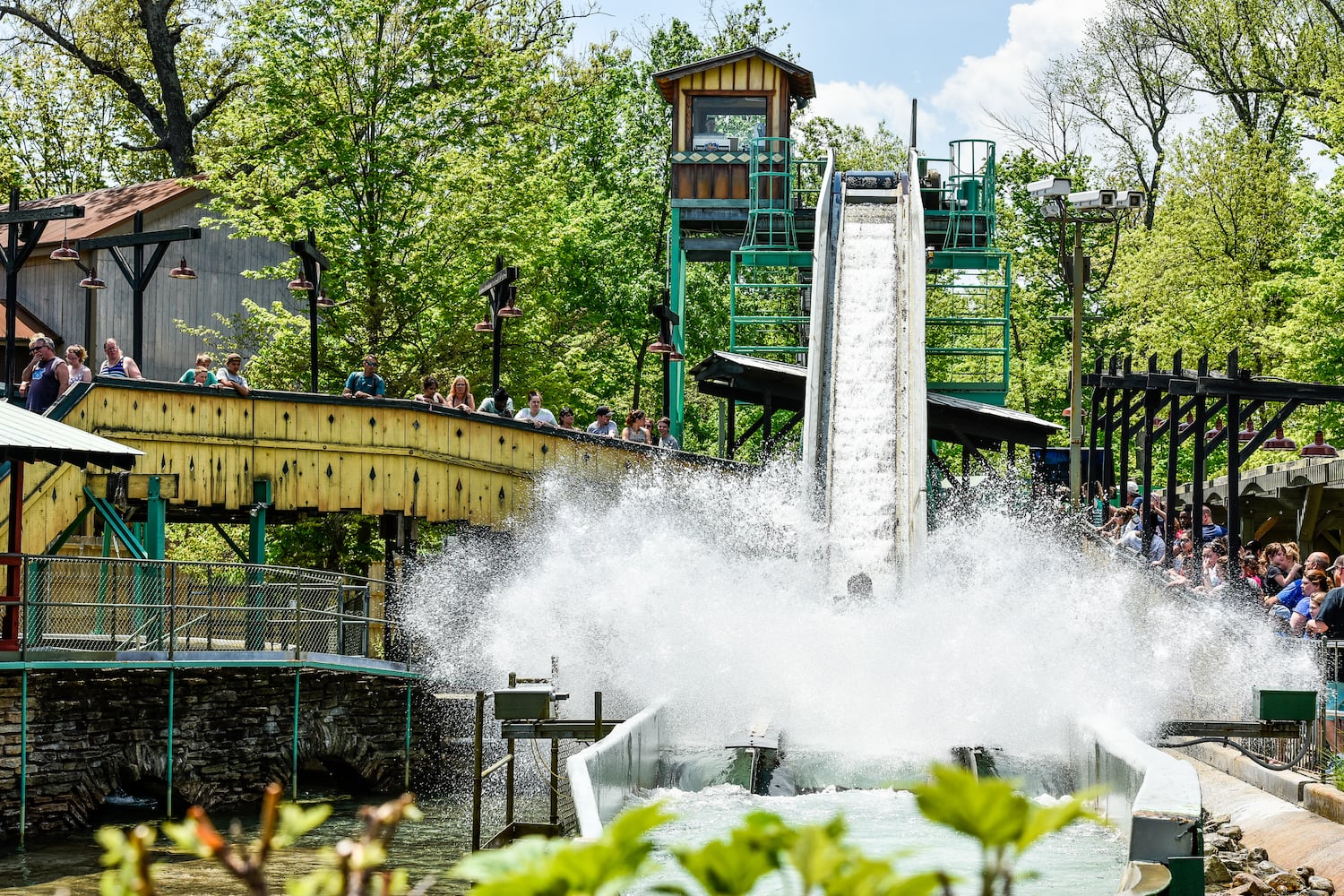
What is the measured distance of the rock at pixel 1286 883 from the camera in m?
11.1

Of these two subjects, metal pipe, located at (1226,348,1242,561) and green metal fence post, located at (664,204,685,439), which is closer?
metal pipe, located at (1226,348,1242,561)

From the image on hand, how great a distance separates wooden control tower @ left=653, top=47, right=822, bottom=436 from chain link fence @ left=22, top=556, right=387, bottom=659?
1323 cm

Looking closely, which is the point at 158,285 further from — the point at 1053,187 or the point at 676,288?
the point at 1053,187

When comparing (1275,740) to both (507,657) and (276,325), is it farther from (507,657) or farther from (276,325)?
(276,325)

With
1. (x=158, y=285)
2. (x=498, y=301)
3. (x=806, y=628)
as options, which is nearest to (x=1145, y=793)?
(x=806, y=628)

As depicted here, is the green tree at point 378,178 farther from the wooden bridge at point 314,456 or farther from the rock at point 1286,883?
the rock at point 1286,883

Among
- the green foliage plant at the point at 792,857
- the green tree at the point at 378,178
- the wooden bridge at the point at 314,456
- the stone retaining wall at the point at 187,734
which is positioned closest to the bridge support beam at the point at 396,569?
Answer: the wooden bridge at the point at 314,456

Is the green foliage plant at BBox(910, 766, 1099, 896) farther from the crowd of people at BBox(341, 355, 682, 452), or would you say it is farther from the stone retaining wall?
the crowd of people at BBox(341, 355, 682, 452)

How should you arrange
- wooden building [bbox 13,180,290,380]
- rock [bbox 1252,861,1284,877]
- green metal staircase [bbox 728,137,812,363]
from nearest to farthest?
rock [bbox 1252,861,1284,877]
green metal staircase [bbox 728,137,812,363]
wooden building [bbox 13,180,290,380]

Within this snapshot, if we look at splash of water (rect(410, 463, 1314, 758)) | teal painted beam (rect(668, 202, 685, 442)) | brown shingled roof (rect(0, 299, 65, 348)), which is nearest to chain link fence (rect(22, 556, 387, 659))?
splash of water (rect(410, 463, 1314, 758))

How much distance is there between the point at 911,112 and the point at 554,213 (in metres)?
11.7

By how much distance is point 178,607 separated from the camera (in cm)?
2075

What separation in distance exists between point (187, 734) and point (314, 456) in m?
5.05

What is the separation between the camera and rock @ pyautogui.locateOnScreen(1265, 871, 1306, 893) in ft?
36.3
